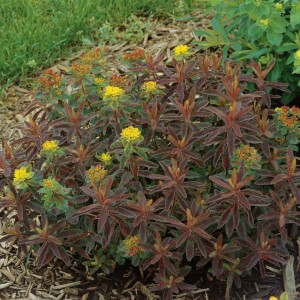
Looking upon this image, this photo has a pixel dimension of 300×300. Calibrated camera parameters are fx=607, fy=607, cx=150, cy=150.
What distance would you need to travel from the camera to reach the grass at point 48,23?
4410 millimetres

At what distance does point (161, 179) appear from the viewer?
265 cm

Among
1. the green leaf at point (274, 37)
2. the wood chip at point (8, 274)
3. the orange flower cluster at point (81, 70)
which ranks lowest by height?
the wood chip at point (8, 274)

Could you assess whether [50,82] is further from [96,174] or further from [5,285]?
[5,285]

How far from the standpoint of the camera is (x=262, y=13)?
10.9 ft

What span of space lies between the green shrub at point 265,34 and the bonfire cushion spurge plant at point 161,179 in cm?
48

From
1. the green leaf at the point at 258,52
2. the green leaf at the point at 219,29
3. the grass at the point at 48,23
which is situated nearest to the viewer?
the green leaf at the point at 258,52

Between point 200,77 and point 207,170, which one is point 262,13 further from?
point 207,170

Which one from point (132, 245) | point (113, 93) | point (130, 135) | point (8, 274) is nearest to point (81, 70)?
point (113, 93)

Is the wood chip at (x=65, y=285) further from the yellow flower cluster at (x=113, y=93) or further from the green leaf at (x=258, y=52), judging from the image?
the green leaf at (x=258, y=52)

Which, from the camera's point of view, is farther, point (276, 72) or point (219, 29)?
point (219, 29)

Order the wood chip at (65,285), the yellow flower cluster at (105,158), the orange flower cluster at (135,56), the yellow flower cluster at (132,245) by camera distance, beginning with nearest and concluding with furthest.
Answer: the yellow flower cluster at (132,245) → the yellow flower cluster at (105,158) → the wood chip at (65,285) → the orange flower cluster at (135,56)

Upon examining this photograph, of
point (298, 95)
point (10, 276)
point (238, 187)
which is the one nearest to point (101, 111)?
point (238, 187)

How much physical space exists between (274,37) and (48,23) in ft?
6.53

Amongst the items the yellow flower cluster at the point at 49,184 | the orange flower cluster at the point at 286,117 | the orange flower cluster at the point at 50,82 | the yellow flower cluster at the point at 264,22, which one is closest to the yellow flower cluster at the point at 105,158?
the yellow flower cluster at the point at 49,184
